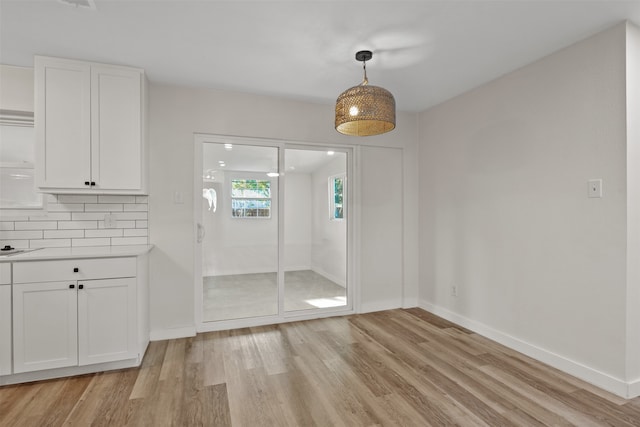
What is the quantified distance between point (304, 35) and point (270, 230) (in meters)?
2.06

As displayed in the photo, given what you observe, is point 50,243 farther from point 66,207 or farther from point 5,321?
point 5,321

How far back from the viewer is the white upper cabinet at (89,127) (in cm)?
263

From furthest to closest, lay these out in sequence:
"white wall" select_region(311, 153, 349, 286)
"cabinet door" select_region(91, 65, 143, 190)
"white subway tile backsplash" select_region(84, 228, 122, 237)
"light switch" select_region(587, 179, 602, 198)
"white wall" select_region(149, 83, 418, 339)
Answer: "white wall" select_region(311, 153, 349, 286)
"white wall" select_region(149, 83, 418, 339)
"white subway tile backsplash" select_region(84, 228, 122, 237)
"cabinet door" select_region(91, 65, 143, 190)
"light switch" select_region(587, 179, 602, 198)

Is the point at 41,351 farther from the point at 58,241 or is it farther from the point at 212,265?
the point at 212,265

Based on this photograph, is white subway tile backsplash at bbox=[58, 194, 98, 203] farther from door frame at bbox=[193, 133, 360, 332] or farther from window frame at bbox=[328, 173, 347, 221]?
window frame at bbox=[328, 173, 347, 221]

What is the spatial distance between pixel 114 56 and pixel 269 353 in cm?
282

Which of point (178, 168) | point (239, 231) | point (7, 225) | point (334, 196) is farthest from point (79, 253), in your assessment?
point (334, 196)

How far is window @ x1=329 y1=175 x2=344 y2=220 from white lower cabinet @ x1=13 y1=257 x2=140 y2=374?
221 centimetres

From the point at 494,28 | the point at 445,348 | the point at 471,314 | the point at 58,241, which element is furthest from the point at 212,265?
the point at 494,28

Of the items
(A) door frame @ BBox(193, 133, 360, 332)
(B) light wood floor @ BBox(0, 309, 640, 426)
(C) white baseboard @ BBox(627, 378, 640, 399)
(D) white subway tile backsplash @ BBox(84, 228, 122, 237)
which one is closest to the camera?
(B) light wood floor @ BBox(0, 309, 640, 426)

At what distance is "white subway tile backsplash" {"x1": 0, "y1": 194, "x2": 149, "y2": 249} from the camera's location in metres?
2.84

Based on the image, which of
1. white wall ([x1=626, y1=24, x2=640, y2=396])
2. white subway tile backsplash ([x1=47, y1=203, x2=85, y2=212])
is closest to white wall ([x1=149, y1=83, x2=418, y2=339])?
white subway tile backsplash ([x1=47, y1=203, x2=85, y2=212])

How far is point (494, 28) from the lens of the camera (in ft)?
7.48

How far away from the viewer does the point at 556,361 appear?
2590mm
